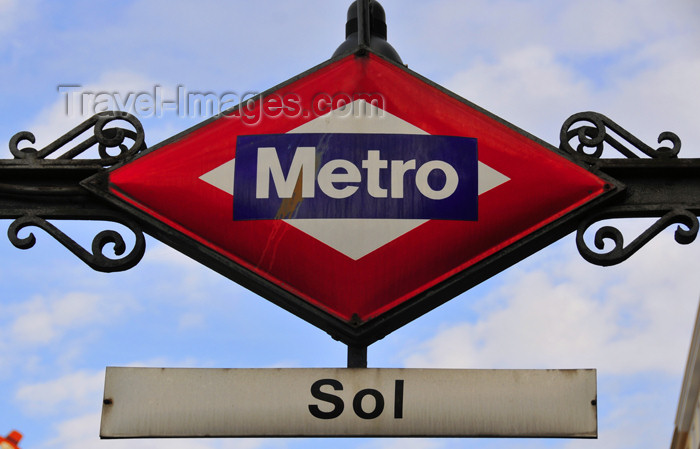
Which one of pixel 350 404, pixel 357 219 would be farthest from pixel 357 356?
pixel 357 219

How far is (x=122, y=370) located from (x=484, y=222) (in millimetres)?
1672

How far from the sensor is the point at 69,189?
467cm

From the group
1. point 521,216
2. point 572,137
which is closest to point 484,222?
point 521,216

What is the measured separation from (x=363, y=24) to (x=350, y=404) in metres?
2.04

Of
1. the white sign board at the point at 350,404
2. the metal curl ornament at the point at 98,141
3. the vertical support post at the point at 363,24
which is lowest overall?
the white sign board at the point at 350,404

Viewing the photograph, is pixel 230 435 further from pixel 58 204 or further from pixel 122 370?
pixel 58 204

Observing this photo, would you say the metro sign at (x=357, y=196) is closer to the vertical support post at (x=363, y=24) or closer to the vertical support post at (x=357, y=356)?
the vertical support post at (x=357, y=356)

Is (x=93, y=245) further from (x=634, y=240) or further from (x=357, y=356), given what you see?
(x=634, y=240)

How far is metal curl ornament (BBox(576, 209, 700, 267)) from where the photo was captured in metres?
4.42

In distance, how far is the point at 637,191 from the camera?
15.2ft

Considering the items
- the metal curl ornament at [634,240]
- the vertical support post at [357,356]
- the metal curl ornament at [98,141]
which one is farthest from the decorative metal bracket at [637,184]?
the metal curl ornament at [98,141]

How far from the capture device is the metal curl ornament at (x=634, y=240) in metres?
4.42

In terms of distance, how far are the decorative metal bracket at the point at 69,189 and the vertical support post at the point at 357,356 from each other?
106cm

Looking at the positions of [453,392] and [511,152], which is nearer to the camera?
[453,392]
